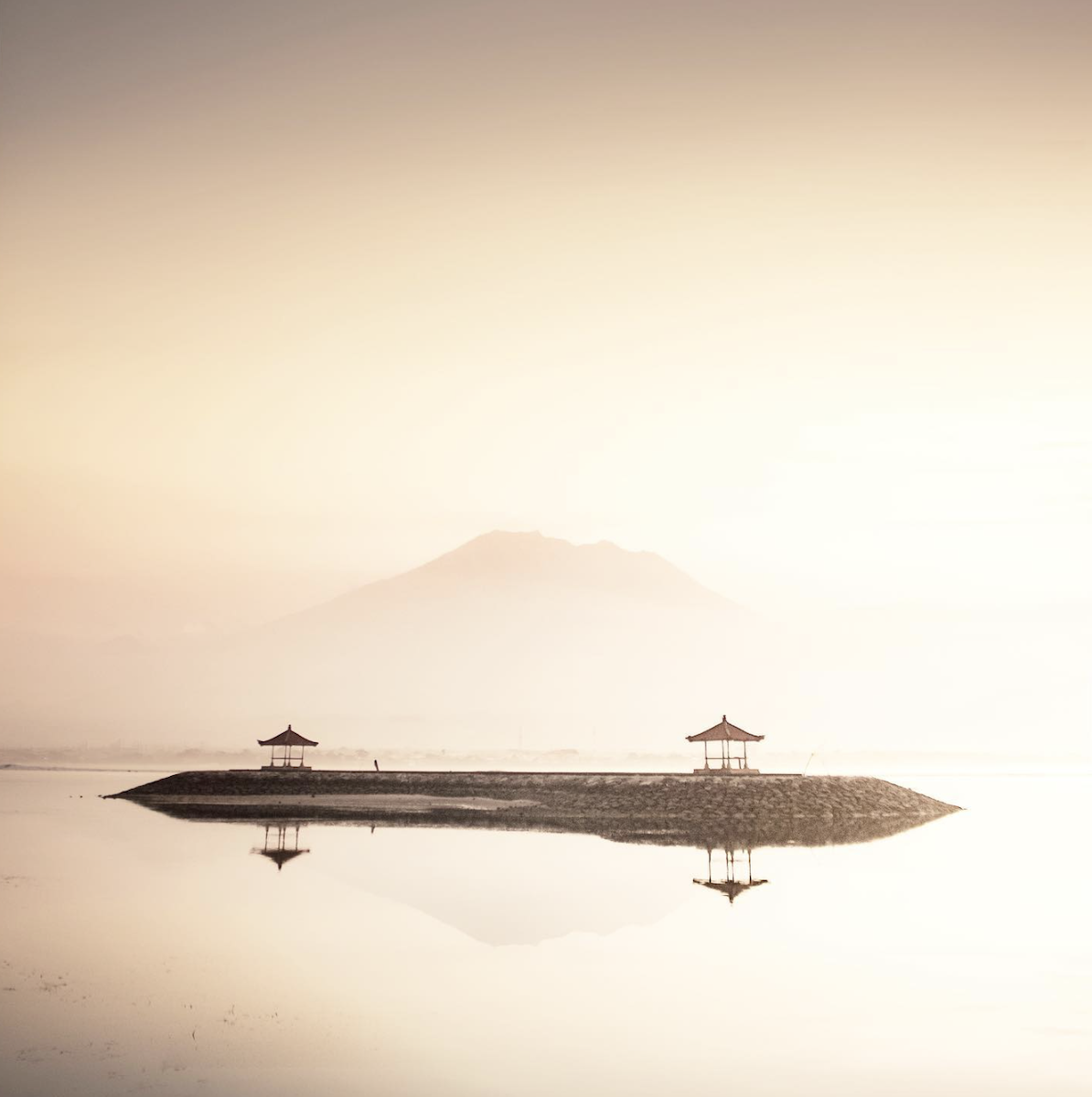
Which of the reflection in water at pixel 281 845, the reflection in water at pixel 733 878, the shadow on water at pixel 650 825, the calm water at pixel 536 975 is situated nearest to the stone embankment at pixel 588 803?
the shadow on water at pixel 650 825

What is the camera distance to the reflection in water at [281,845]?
48484mm

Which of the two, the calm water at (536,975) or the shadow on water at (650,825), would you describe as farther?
the shadow on water at (650,825)

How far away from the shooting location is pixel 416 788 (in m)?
84.4

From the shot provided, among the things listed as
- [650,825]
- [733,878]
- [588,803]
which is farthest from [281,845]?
[588,803]

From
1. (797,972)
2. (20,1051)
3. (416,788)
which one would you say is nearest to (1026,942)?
(797,972)

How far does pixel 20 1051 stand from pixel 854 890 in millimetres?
29962

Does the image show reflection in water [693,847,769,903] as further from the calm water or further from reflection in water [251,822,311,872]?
reflection in water [251,822,311,872]

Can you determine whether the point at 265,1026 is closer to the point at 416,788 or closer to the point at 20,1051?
the point at 20,1051

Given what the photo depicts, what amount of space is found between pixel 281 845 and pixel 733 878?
23.4 meters

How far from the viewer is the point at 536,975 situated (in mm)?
26328

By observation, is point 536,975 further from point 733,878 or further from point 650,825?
point 650,825

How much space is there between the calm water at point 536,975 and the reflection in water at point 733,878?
1.23 feet

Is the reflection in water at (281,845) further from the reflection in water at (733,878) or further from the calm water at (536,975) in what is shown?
the reflection in water at (733,878)

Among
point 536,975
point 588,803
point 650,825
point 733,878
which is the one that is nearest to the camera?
point 536,975
